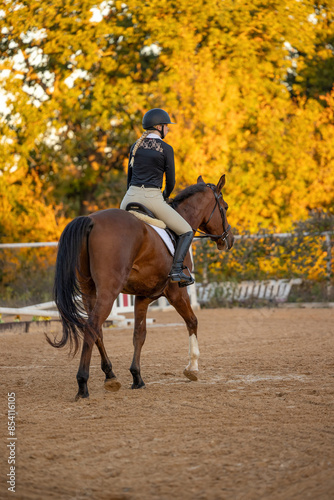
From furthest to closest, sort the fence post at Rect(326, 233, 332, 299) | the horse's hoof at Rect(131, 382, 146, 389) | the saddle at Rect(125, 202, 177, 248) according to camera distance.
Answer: the fence post at Rect(326, 233, 332, 299) < the saddle at Rect(125, 202, 177, 248) < the horse's hoof at Rect(131, 382, 146, 389)

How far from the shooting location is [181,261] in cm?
716

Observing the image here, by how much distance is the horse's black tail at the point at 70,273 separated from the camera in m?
6.30

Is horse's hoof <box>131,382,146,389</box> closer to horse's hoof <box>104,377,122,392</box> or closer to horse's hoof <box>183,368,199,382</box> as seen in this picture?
horse's hoof <box>104,377,122,392</box>

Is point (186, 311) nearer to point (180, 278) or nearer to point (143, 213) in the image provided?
A: point (180, 278)

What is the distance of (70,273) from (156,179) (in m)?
1.48

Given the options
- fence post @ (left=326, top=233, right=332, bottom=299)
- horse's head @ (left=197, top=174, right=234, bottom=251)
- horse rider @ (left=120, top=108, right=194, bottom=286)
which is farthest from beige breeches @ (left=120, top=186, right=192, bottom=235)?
fence post @ (left=326, top=233, right=332, bottom=299)

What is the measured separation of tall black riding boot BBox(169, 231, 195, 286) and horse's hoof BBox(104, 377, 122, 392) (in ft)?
4.01

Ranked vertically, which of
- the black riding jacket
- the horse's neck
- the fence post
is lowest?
the fence post

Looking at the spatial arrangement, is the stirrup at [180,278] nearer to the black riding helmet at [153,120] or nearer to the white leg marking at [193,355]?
the white leg marking at [193,355]

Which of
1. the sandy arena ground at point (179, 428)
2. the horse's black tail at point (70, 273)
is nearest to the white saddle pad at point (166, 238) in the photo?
the horse's black tail at point (70, 273)

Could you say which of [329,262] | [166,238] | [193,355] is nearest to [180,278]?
[166,238]

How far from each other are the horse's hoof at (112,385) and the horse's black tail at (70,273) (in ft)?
1.64

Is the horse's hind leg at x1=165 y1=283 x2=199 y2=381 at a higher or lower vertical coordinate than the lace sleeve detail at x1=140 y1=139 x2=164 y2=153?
lower

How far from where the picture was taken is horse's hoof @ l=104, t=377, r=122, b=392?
6531mm
